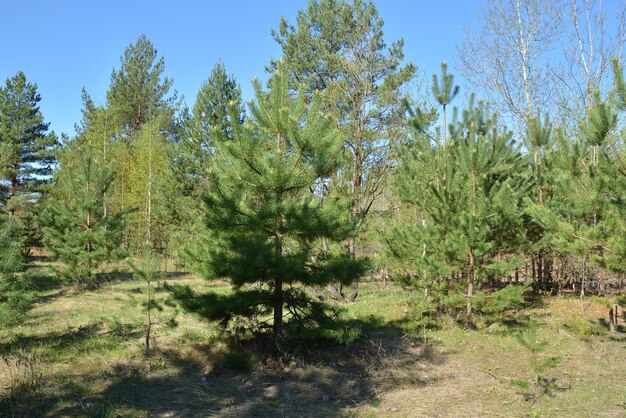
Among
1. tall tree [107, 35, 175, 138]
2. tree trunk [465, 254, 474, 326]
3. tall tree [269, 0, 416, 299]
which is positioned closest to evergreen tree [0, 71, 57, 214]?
tall tree [107, 35, 175, 138]

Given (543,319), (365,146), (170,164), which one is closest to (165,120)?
(170,164)

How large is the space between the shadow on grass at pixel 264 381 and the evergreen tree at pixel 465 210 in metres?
1.95

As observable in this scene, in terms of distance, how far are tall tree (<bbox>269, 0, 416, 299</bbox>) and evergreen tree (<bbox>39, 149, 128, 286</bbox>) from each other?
22.4 ft

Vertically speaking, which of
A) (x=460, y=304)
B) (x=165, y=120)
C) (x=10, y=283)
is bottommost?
(x=460, y=304)

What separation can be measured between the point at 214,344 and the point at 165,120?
88.1ft

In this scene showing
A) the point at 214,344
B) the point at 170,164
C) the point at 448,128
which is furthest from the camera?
the point at 170,164

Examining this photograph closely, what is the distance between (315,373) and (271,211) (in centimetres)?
258

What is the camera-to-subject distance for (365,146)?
15.4 metres

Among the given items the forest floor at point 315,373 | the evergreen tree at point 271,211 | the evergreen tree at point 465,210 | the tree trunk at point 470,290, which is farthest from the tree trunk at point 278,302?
the tree trunk at point 470,290

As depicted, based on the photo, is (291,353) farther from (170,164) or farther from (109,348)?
(170,164)

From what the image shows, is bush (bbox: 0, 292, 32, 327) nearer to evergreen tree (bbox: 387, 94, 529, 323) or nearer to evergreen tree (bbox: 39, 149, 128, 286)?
evergreen tree (bbox: 387, 94, 529, 323)

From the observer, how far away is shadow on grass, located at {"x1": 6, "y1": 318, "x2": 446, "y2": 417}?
5.84 metres

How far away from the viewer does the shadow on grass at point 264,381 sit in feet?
19.1

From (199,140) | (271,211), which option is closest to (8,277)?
(271,211)
